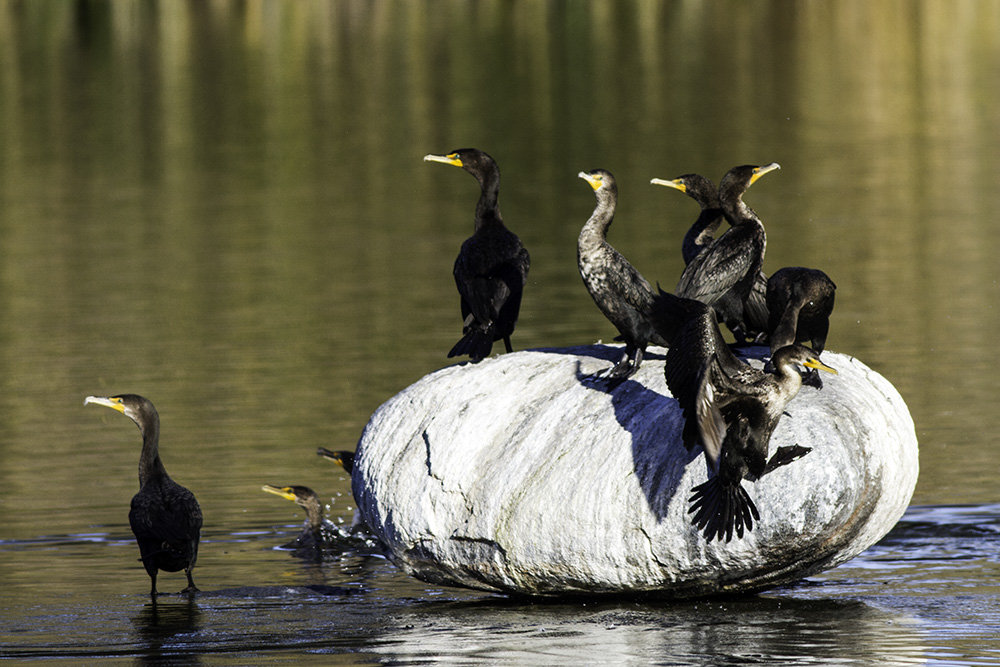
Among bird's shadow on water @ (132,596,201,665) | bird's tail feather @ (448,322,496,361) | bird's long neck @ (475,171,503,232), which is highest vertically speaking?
bird's long neck @ (475,171,503,232)

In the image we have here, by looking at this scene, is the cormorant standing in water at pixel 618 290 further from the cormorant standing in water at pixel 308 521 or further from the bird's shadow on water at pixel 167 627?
the bird's shadow on water at pixel 167 627

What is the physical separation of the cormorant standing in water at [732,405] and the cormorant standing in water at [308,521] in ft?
10.7

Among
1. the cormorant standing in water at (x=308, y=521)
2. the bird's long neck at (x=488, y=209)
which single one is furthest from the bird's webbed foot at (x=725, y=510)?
the bird's long neck at (x=488, y=209)

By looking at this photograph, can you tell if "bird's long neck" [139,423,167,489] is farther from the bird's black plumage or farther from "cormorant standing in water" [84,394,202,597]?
the bird's black plumage

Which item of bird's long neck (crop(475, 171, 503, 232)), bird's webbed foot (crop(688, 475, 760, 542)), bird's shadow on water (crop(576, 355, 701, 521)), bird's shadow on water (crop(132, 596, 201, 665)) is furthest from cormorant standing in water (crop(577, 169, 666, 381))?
bird's shadow on water (crop(132, 596, 201, 665))

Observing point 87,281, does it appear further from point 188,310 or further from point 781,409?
point 781,409

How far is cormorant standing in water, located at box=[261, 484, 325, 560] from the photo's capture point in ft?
38.5

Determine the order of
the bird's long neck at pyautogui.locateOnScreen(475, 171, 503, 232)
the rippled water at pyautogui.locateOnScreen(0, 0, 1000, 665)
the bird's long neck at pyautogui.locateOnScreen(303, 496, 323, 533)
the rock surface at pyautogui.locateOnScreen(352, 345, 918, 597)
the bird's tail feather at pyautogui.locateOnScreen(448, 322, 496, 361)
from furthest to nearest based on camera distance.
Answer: the bird's long neck at pyautogui.locateOnScreen(475, 171, 503, 232)
the bird's long neck at pyautogui.locateOnScreen(303, 496, 323, 533)
the bird's tail feather at pyautogui.locateOnScreen(448, 322, 496, 361)
the rippled water at pyautogui.locateOnScreen(0, 0, 1000, 665)
the rock surface at pyautogui.locateOnScreen(352, 345, 918, 597)

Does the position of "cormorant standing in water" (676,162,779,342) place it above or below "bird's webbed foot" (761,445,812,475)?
above

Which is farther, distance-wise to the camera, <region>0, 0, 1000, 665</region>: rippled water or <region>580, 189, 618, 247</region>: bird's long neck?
<region>580, 189, 618, 247</region>: bird's long neck

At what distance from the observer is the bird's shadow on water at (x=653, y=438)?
9.80m

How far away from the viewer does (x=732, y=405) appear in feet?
30.5

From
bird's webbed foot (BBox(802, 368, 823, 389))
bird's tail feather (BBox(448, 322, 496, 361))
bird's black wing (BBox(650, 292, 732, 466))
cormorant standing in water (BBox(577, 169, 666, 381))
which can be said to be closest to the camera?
bird's black wing (BBox(650, 292, 732, 466))

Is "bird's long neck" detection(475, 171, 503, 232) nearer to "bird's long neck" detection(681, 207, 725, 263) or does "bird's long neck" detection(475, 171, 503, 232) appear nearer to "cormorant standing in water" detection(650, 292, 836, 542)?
"bird's long neck" detection(681, 207, 725, 263)
